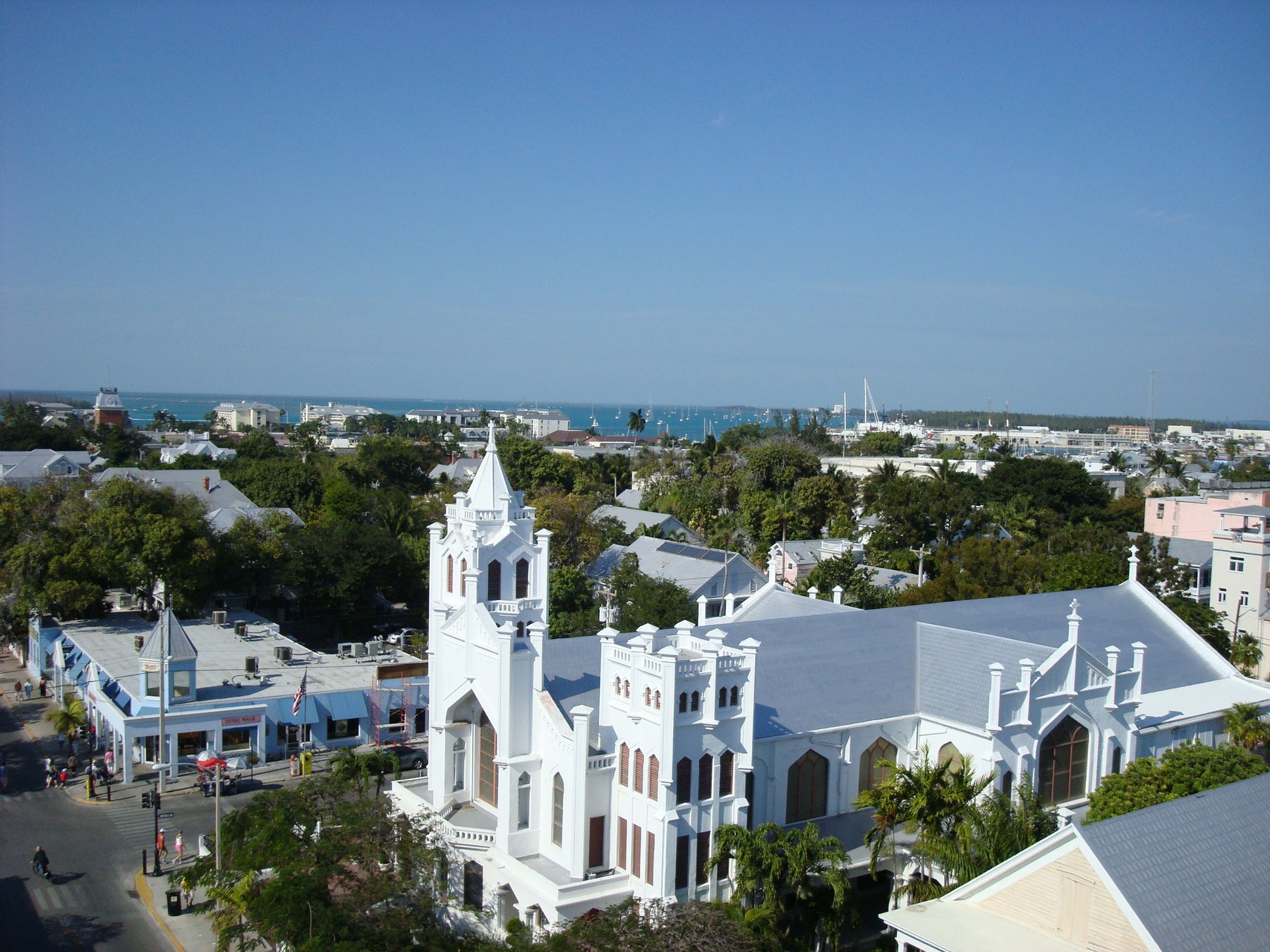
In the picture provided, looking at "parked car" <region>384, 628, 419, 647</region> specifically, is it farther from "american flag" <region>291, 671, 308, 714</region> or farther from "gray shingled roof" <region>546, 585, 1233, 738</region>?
"gray shingled roof" <region>546, 585, 1233, 738</region>

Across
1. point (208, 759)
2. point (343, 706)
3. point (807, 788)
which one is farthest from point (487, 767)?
point (343, 706)

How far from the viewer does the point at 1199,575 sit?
7288 centimetres

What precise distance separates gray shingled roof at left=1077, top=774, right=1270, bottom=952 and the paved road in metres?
25.1

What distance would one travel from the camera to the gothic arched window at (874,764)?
3173 cm

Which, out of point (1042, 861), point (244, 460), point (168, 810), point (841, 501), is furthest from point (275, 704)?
point (244, 460)

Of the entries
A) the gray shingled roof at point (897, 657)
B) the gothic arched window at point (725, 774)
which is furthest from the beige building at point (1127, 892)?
the gray shingled roof at point (897, 657)

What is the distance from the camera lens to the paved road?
1137 inches

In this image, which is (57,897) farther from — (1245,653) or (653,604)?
(1245,653)

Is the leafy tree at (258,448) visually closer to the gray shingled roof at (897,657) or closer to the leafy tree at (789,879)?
the gray shingled roof at (897,657)

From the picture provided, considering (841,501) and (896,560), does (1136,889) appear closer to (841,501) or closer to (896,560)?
(896,560)

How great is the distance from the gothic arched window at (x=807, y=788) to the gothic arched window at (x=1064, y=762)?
6.94 metres

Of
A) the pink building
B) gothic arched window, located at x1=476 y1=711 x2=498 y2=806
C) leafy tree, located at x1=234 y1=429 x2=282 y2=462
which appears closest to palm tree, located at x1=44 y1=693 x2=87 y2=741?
gothic arched window, located at x1=476 y1=711 x2=498 y2=806

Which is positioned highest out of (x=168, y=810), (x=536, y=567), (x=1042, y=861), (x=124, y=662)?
(x=536, y=567)

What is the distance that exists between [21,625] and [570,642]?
42.4 m
